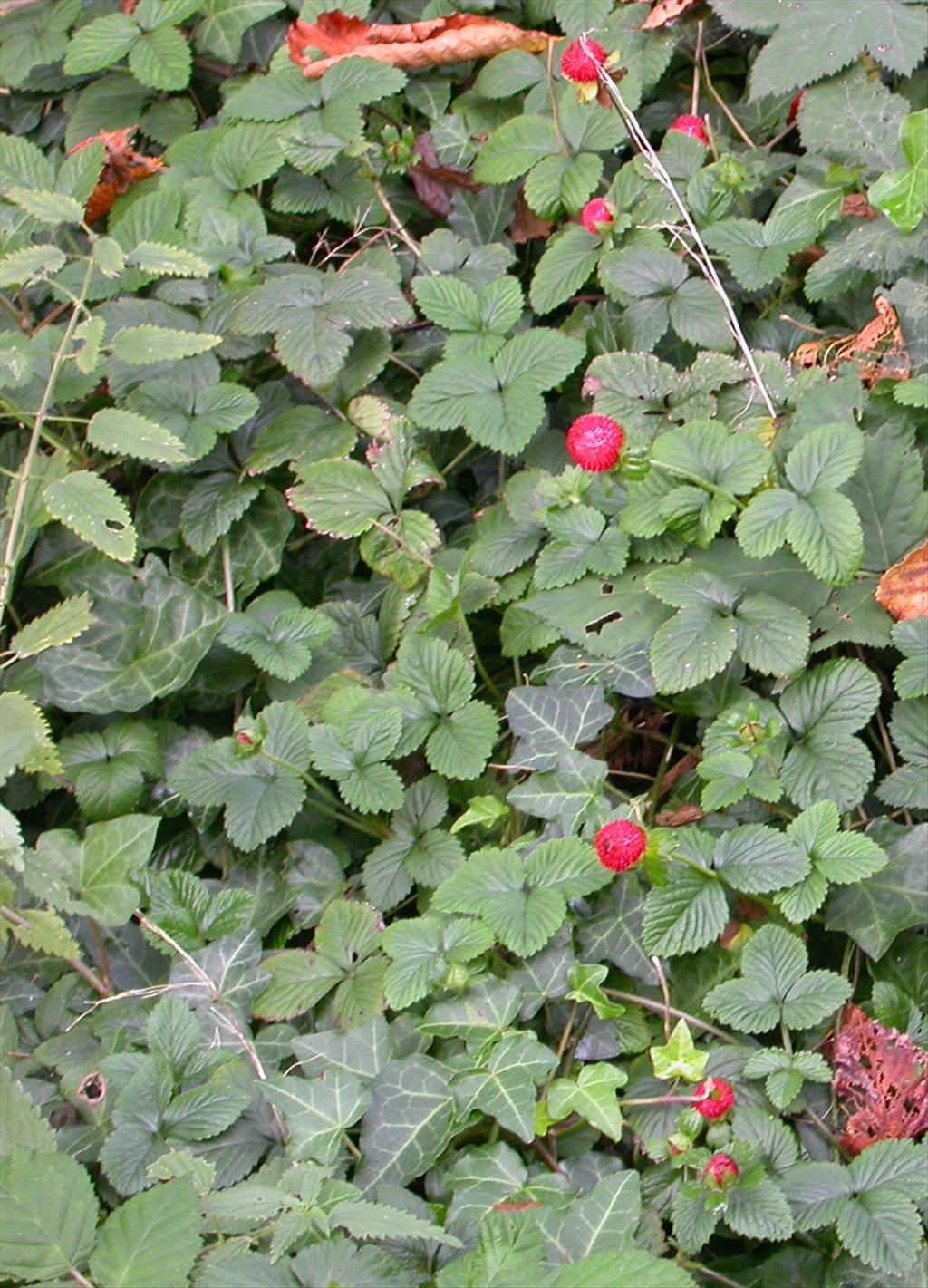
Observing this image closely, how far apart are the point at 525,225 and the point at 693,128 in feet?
1.10

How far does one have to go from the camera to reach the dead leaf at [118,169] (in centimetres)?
256

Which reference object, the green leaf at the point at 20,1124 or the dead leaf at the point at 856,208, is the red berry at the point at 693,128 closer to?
the dead leaf at the point at 856,208

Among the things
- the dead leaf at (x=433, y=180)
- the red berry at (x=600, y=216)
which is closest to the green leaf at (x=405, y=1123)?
the red berry at (x=600, y=216)

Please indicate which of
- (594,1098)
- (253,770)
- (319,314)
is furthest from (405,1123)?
(319,314)

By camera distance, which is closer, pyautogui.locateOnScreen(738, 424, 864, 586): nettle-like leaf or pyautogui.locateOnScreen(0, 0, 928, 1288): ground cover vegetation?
pyautogui.locateOnScreen(0, 0, 928, 1288): ground cover vegetation

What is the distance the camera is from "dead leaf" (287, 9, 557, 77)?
8.07ft

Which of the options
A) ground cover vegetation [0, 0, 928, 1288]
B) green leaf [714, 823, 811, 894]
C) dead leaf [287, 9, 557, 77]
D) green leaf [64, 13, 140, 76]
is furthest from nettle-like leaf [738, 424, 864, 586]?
green leaf [64, 13, 140, 76]

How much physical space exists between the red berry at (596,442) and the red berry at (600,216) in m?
0.51

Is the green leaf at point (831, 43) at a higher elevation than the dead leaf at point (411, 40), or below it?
higher

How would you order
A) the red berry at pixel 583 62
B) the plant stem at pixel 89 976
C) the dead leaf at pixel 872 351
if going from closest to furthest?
the plant stem at pixel 89 976, the dead leaf at pixel 872 351, the red berry at pixel 583 62

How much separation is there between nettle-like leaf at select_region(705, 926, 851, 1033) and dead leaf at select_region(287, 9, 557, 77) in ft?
5.75

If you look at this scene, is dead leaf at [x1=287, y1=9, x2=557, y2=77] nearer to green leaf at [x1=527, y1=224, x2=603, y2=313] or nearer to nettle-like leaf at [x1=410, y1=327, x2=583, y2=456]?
green leaf at [x1=527, y1=224, x2=603, y2=313]

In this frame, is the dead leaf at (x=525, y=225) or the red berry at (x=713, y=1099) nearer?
Answer: the red berry at (x=713, y=1099)

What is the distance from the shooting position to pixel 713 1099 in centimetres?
143
